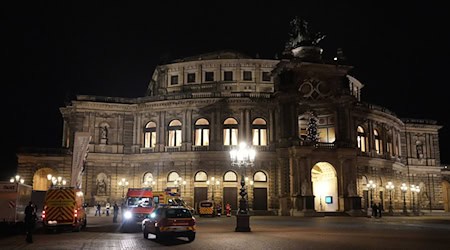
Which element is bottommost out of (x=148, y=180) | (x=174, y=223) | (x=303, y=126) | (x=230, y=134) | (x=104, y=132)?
(x=174, y=223)

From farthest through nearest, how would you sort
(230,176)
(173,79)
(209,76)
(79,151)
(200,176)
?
(173,79)
(209,76)
(200,176)
(230,176)
(79,151)

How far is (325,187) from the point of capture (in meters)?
59.1

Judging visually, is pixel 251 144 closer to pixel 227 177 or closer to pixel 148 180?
pixel 227 177

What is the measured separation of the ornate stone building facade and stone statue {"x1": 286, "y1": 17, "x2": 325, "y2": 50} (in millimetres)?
1016

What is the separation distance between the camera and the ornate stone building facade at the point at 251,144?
5581cm

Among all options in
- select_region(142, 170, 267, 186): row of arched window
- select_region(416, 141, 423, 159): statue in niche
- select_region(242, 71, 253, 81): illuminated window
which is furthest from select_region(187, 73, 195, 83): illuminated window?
select_region(416, 141, 423, 159): statue in niche

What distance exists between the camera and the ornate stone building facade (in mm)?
55812

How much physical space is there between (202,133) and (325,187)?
17.4 m

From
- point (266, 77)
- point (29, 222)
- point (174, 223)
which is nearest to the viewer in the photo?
point (29, 222)

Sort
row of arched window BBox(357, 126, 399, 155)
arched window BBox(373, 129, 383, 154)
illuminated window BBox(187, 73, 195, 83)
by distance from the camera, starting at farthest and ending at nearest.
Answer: illuminated window BBox(187, 73, 195, 83) → arched window BBox(373, 129, 383, 154) → row of arched window BBox(357, 126, 399, 155)

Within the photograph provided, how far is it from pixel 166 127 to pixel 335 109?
869 inches

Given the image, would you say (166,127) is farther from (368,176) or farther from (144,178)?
(368,176)

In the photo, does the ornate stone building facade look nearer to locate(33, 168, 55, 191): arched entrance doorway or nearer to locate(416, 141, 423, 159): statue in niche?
locate(33, 168, 55, 191): arched entrance doorway

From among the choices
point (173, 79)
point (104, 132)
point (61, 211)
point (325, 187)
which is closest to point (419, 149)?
point (325, 187)
